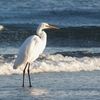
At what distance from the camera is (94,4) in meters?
33.9

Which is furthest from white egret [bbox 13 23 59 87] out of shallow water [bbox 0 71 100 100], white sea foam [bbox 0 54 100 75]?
white sea foam [bbox 0 54 100 75]

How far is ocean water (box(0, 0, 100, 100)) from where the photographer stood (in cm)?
1106

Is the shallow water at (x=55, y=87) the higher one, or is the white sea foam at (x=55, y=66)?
the shallow water at (x=55, y=87)

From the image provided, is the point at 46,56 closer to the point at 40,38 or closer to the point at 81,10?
the point at 40,38

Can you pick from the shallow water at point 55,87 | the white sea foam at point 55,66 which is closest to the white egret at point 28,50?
the shallow water at point 55,87

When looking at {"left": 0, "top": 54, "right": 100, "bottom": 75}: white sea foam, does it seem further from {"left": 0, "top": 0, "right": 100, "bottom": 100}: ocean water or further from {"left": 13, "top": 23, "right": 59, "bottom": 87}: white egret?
{"left": 13, "top": 23, "right": 59, "bottom": 87}: white egret

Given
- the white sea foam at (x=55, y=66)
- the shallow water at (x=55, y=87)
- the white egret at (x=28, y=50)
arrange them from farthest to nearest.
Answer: the white sea foam at (x=55, y=66), the white egret at (x=28, y=50), the shallow water at (x=55, y=87)

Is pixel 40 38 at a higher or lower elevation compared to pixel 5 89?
higher

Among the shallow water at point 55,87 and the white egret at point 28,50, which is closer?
the shallow water at point 55,87

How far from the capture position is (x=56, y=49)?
64.2 ft

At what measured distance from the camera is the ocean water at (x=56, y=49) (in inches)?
435

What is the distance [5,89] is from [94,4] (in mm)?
23379

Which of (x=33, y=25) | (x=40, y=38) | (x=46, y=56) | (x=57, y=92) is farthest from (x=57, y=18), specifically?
(x=57, y=92)

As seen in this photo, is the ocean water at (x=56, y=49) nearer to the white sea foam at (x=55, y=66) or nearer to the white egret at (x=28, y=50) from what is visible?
the white sea foam at (x=55, y=66)
